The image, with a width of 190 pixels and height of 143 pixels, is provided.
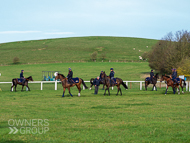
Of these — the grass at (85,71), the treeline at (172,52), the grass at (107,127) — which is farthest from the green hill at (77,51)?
the grass at (107,127)

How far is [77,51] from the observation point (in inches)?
4665

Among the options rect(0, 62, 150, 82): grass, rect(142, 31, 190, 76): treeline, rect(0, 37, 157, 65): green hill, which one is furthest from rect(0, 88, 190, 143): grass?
rect(0, 37, 157, 65): green hill

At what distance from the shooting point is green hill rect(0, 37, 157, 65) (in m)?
101

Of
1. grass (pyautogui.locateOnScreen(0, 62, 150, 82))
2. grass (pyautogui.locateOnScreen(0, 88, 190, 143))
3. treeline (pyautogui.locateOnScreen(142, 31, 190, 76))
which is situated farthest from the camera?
grass (pyautogui.locateOnScreen(0, 62, 150, 82))

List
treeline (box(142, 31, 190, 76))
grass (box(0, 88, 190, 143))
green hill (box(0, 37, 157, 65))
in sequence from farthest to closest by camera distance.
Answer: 1. green hill (box(0, 37, 157, 65))
2. treeline (box(142, 31, 190, 76))
3. grass (box(0, 88, 190, 143))

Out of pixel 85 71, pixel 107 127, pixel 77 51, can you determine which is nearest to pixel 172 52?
pixel 85 71

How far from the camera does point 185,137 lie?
8.45 m

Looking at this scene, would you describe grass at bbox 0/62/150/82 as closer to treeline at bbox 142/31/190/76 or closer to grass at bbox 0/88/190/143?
treeline at bbox 142/31/190/76

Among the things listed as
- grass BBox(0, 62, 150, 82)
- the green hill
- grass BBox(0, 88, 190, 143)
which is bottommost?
grass BBox(0, 88, 190, 143)

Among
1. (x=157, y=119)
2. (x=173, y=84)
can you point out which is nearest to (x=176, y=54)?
(x=173, y=84)

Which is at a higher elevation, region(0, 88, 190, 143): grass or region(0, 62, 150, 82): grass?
region(0, 62, 150, 82): grass

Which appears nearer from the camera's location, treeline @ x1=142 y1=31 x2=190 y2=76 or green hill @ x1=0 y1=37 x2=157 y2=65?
treeline @ x1=142 y1=31 x2=190 y2=76

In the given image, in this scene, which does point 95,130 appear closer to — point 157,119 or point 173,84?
point 157,119

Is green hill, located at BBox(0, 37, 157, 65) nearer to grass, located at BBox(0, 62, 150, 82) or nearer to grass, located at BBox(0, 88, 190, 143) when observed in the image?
grass, located at BBox(0, 62, 150, 82)
